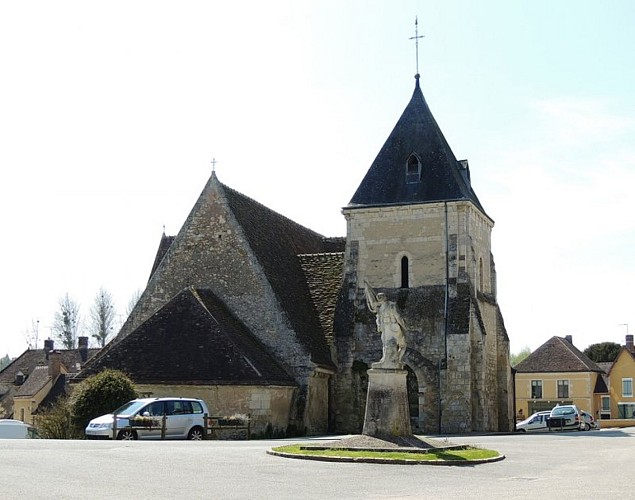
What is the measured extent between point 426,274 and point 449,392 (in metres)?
4.60

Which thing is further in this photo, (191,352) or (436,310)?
(436,310)

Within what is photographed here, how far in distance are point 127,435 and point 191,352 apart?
6.95 m

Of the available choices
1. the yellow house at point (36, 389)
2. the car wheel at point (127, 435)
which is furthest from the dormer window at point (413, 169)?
the yellow house at point (36, 389)

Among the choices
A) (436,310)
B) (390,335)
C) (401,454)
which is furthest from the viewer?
(436,310)

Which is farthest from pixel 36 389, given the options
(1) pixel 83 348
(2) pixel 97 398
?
(2) pixel 97 398

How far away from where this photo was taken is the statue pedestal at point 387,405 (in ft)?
65.1

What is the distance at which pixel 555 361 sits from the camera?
216 ft

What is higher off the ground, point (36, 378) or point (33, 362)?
point (33, 362)

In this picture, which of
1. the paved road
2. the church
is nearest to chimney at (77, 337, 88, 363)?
the church

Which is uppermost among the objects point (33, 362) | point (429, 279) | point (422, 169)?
point (422, 169)

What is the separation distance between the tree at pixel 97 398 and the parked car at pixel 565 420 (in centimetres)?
1934

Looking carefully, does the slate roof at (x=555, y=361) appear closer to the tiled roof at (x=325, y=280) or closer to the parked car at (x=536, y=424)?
the parked car at (x=536, y=424)

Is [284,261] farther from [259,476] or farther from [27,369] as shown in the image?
[27,369]

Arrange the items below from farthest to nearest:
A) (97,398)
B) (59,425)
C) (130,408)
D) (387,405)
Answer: (59,425)
(97,398)
(130,408)
(387,405)
